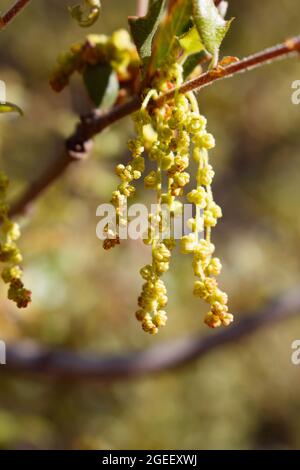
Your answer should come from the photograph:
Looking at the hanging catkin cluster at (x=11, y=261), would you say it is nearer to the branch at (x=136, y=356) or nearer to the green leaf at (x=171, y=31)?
the green leaf at (x=171, y=31)

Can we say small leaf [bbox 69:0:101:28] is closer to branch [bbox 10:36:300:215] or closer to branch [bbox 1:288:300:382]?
branch [bbox 10:36:300:215]

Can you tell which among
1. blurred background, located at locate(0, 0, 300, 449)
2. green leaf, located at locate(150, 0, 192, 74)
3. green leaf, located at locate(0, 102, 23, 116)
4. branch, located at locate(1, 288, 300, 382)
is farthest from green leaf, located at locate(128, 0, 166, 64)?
branch, located at locate(1, 288, 300, 382)

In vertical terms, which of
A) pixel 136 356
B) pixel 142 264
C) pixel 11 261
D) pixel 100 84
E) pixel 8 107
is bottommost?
pixel 11 261

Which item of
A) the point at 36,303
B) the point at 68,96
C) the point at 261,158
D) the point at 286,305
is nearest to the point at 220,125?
the point at 68,96

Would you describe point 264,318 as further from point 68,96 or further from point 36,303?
point 68,96

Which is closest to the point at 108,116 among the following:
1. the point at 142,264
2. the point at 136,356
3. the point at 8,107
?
the point at 8,107

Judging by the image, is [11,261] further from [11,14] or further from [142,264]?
[142,264]
